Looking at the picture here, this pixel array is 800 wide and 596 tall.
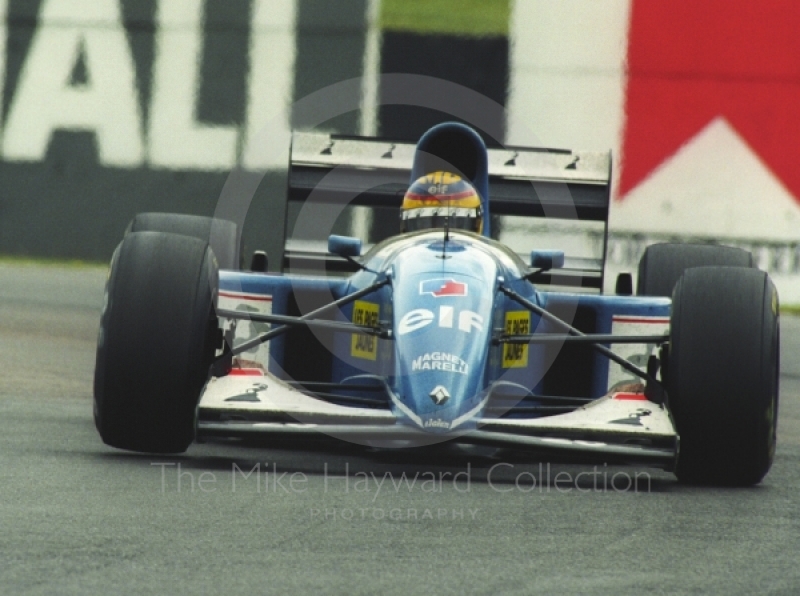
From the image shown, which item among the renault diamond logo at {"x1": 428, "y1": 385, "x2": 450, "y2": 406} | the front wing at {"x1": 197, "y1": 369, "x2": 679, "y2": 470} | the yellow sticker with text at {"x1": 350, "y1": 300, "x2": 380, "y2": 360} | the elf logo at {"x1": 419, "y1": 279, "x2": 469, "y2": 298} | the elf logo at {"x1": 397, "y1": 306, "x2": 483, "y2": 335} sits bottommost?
the front wing at {"x1": 197, "y1": 369, "x2": 679, "y2": 470}

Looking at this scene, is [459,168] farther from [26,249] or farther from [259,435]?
[26,249]

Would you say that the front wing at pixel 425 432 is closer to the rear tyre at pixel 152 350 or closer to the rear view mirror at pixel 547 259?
the rear tyre at pixel 152 350

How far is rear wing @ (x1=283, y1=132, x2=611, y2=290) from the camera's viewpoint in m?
8.41

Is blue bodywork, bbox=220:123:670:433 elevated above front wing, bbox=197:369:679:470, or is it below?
above

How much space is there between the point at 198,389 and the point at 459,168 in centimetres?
248

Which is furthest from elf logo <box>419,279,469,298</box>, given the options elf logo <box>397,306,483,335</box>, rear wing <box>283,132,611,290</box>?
rear wing <box>283,132,611,290</box>

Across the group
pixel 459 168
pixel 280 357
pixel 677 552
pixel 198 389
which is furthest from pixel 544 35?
pixel 677 552

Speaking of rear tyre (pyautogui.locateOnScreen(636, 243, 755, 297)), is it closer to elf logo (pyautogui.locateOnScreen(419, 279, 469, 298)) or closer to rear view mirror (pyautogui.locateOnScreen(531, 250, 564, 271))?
rear view mirror (pyautogui.locateOnScreen(531, 250, 564, 271))

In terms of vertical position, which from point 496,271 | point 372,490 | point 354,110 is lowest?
point 372,490

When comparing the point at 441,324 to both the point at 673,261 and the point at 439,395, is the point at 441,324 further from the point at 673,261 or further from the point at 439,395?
the point at 673,261

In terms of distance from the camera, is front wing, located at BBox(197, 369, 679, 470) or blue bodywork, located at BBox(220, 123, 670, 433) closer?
front wing, located at BBox(197, 369, 679, 470)

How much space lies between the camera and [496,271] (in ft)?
20.2

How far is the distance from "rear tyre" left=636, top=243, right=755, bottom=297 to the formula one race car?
0.99 metres

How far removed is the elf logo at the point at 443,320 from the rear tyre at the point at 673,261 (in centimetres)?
220
